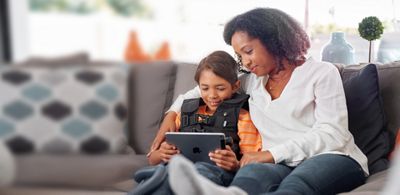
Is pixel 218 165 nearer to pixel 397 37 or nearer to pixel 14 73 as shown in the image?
pixel 14 73

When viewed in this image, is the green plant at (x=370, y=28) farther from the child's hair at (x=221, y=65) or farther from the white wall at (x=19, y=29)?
the white wall at (x=19, y=29)

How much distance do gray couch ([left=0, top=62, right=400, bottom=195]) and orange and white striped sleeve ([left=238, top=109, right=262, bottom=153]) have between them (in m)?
0.17

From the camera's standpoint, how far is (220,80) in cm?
87

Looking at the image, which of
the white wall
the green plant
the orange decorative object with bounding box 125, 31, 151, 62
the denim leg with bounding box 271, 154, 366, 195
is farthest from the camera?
the green plant

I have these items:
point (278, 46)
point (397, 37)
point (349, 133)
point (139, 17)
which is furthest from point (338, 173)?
point (397, 37)

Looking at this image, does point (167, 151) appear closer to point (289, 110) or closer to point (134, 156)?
point (134, 156)

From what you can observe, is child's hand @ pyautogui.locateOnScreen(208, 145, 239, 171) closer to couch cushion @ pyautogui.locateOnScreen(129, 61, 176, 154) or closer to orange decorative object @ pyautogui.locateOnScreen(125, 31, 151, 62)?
couch cushion @ pyautogui.locateOnScreen(129, 61, 176, 154)

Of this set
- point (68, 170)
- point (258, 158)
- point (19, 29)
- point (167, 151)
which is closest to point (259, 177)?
point (258, 158)

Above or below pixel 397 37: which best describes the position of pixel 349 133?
below

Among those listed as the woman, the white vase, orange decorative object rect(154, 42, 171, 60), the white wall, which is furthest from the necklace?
the white wall

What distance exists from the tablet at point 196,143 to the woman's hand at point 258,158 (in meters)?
0.04

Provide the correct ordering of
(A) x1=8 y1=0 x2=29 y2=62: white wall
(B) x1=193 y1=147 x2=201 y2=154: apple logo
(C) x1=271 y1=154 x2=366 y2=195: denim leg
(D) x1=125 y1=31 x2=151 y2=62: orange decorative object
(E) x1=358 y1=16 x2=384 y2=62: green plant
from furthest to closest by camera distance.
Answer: (E) x1=358 y1=16 x2=384 y2=62: green plant < (B) x1=193 y1=147 x2=201 y2=154: apple logo < (C) x1=271 y1=154 x2=366 y2=195: denim leg < (D) x1=125 y1=31 x2=151 y2=62: orange decorative object < (A) x1=8 y1=0 x2=29 y2=62: white wall

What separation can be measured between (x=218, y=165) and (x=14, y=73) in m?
0.39

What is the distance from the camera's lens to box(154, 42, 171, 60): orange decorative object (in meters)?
0.57
